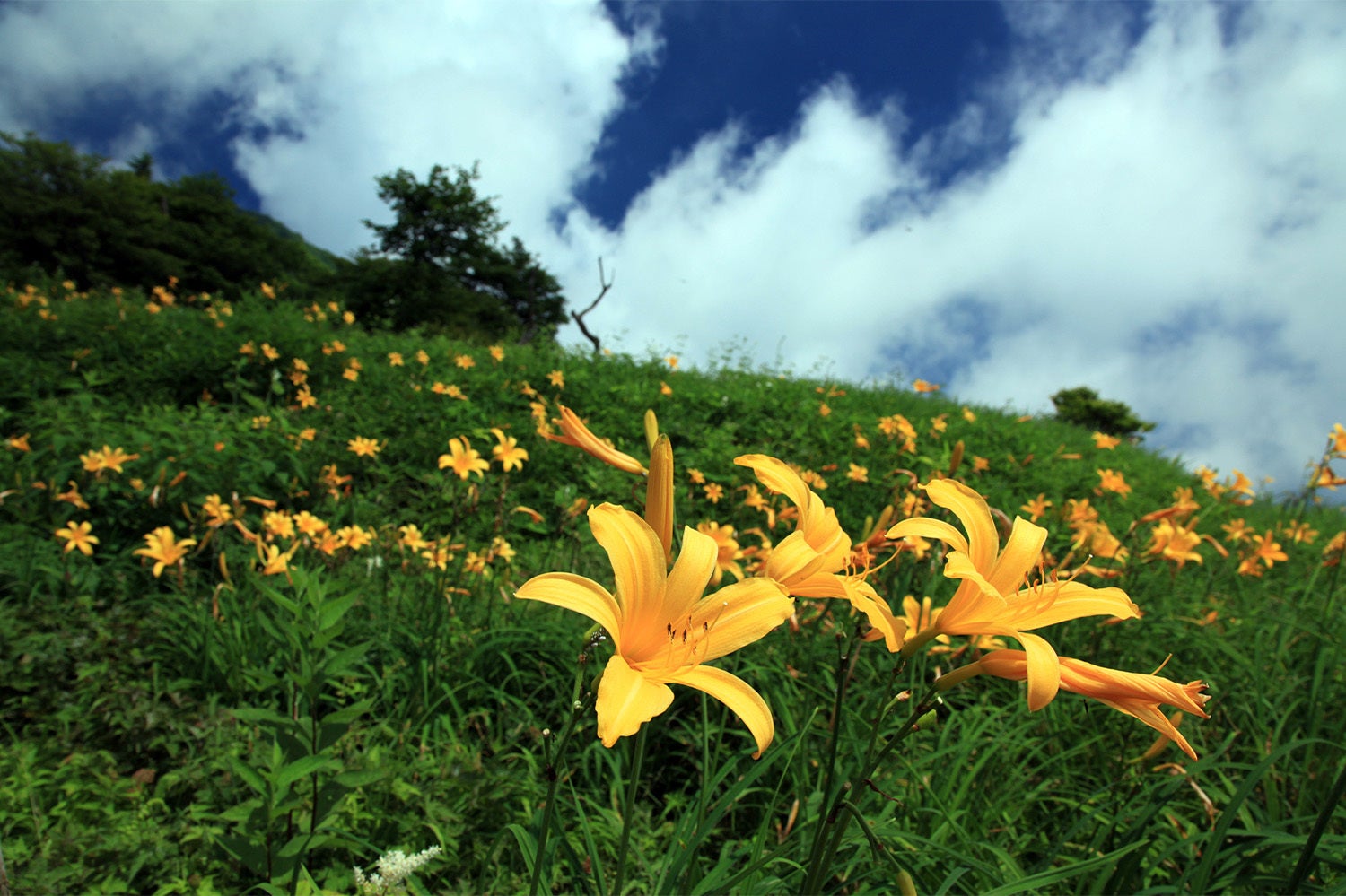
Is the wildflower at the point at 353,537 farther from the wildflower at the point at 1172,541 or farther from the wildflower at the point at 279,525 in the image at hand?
the wildflower at the point at 1172,541

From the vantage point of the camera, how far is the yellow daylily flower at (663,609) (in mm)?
756

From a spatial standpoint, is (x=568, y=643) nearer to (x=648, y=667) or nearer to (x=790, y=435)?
(x=648, y=667)

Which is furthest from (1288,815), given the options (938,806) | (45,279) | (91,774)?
(45,279)

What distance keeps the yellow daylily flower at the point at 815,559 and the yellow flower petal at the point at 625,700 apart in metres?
0.24

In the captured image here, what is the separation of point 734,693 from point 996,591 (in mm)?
382

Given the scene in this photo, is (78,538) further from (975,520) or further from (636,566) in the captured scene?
(975,520)

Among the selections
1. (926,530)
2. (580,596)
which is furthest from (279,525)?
(926,530)

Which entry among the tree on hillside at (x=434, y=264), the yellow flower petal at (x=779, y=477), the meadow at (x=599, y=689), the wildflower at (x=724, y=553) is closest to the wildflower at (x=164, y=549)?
the meadow at (x=599, y=689)

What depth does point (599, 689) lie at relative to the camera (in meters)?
0.73

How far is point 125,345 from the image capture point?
6344 millimetres

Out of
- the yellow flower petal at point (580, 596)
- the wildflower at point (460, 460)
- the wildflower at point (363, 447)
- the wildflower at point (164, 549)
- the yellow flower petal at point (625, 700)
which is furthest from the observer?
the wildflower at point (363, 447)

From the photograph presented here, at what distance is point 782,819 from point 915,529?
5.31 ft

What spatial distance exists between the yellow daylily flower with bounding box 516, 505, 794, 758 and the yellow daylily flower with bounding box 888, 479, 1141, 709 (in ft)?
0.75

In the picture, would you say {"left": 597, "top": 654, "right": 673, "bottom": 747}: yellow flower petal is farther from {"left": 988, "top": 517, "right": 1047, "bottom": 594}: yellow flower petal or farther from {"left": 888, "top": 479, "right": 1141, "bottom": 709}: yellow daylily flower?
{"left": 988, "top": 517, "right": 1047, "bottom": 594}: yellow flower petal
